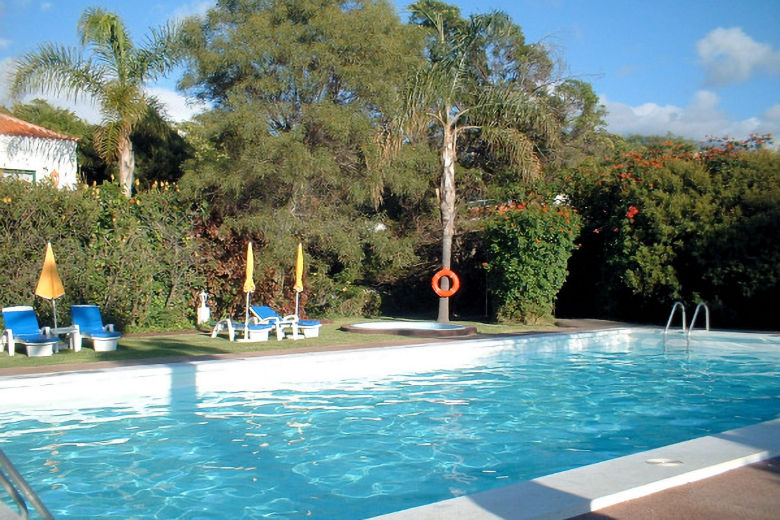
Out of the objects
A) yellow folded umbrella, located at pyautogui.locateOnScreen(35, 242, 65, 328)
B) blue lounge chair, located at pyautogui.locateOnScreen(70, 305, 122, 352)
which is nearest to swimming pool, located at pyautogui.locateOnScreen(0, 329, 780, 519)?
blue lounge chair, located at pyautogui.locateOnScreen(70, 305, 122, 352)

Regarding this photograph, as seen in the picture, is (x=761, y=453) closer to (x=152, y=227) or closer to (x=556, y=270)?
(x=556, y=270)

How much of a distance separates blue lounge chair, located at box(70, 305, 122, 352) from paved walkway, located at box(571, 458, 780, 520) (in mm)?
9225

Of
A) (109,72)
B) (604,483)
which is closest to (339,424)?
→ (604,483)

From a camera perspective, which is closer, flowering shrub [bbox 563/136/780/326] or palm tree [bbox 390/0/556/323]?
flowering shrub [bbox 563/136/780/326]

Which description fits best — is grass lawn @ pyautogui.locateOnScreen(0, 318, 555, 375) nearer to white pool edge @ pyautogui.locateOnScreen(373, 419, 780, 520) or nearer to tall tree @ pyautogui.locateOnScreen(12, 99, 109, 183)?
white pool edge @ pyautogui.locateOnScreen(373, 419, 780, 520)

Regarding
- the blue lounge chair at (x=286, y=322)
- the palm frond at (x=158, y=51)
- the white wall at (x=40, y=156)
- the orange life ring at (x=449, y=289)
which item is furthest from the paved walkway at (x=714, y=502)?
the white wall at (x=40, y=156)

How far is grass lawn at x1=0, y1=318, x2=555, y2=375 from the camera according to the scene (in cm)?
1044

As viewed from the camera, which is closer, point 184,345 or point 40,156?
point 184,345

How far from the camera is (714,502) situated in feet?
14.5

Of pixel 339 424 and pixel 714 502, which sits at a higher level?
pixel 714 502

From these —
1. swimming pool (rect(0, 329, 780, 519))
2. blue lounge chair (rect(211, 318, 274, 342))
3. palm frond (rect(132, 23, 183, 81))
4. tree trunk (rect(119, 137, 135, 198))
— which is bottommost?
swimming pool (rect(0, 329, 780, 519))

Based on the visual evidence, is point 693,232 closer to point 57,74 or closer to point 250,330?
point 250,330

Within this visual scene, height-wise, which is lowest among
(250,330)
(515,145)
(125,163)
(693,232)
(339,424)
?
(339,424)

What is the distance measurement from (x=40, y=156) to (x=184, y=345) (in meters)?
11.3
